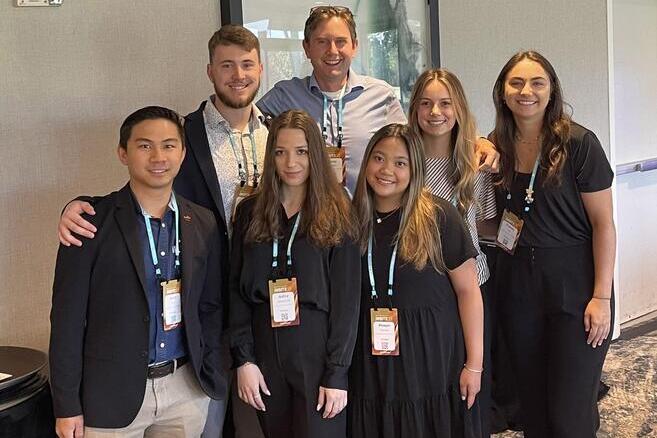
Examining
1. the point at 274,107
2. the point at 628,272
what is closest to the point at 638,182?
the point at 628,272

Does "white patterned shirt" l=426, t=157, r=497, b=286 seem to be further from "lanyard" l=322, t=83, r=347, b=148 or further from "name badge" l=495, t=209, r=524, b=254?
"lanyard" l=322, t=83, r=347, b=148

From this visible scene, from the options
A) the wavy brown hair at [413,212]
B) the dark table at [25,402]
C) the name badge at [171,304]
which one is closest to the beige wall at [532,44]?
the wavy brown hair at [413,212]

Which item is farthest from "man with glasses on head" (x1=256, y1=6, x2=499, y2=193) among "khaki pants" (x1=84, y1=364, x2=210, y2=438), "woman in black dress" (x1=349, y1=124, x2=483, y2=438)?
"khaki pants" (x1=84, y1=364, x2=210, y2=438)

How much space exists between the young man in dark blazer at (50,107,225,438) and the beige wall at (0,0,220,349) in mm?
545

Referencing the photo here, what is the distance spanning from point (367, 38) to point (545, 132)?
1103mm

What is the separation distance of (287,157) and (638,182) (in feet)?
11.3

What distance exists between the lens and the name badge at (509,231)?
235cm

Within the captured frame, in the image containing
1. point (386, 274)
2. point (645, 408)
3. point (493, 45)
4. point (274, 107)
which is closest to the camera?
point (386, 274)

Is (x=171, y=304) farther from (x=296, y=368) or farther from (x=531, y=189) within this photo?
(x=531, y=189)

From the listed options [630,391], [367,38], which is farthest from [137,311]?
[630,391]

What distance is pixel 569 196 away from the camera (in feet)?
7.53

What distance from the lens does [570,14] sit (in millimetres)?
3910

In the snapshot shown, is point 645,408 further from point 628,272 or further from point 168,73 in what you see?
point 168,73

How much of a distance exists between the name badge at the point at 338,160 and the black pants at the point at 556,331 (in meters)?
0.64
